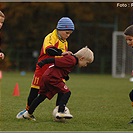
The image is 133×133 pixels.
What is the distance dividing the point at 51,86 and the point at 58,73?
0.24 metres

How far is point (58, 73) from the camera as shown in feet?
23.9

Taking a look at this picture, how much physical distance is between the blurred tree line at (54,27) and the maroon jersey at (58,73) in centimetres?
2452

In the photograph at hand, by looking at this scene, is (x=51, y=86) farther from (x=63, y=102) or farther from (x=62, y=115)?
(x=62, y=115)

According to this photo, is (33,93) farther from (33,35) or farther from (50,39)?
(33,35)

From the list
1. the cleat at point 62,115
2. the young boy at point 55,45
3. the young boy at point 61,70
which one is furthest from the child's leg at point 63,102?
the young boy at point 55,45

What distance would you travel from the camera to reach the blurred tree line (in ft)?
106

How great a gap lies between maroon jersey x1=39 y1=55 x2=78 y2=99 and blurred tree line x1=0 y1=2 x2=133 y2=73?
80.5ft

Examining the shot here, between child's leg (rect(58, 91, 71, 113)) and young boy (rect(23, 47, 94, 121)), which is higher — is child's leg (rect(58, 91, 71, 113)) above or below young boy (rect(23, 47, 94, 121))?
below

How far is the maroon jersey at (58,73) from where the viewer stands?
7195 mm

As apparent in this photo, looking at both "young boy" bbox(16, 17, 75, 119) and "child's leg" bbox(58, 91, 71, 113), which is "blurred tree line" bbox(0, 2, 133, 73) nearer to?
"young boy" bbox(16, 17, 75, 119)

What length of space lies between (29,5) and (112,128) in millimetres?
26598

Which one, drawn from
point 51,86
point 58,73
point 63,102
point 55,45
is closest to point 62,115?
point 63,102

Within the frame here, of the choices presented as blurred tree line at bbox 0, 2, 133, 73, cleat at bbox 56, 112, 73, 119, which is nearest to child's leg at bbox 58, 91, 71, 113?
cleat at bbox 56, 112, 73, 119

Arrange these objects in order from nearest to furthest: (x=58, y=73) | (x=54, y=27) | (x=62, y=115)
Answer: (x=62, y=115) → (x=58, y=73) → (x=54, y=27)
